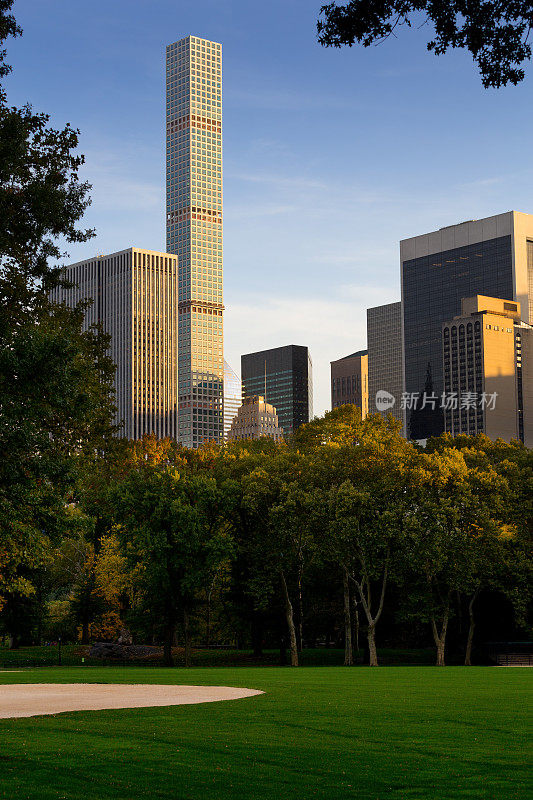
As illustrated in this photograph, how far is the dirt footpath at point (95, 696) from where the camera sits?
1183 inches

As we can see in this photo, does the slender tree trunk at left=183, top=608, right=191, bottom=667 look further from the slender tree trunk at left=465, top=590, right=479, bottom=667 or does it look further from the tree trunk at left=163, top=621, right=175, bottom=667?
the slender tree trunk at left=465, top=590, right=479, bottom=667

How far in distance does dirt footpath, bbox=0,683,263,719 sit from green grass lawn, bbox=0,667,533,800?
2.20 meters

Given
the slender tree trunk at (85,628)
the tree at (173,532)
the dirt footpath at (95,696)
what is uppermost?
the tree at (173,532)

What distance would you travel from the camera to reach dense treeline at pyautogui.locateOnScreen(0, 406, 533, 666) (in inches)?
2574

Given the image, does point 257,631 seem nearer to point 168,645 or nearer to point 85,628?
point 168,645

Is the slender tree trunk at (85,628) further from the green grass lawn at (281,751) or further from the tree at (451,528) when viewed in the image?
the green grass lawn at (281,751)

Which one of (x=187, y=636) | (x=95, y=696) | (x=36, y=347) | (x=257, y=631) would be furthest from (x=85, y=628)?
(x=36, y=347)

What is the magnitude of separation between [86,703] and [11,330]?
42.1ft

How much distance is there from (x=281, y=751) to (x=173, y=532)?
50.5 m

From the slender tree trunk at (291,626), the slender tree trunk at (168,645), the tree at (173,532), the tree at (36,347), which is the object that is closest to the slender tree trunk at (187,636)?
the tree at (173,532)

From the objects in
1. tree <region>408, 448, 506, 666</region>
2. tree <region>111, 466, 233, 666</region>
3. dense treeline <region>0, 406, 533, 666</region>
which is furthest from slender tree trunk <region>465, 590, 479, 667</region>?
tree <region>111, 466, 233, 666</region>

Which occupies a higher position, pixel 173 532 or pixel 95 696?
pixel 173 532

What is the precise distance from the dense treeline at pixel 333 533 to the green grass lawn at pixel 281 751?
34385mm

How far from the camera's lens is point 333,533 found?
64250 millimetres
